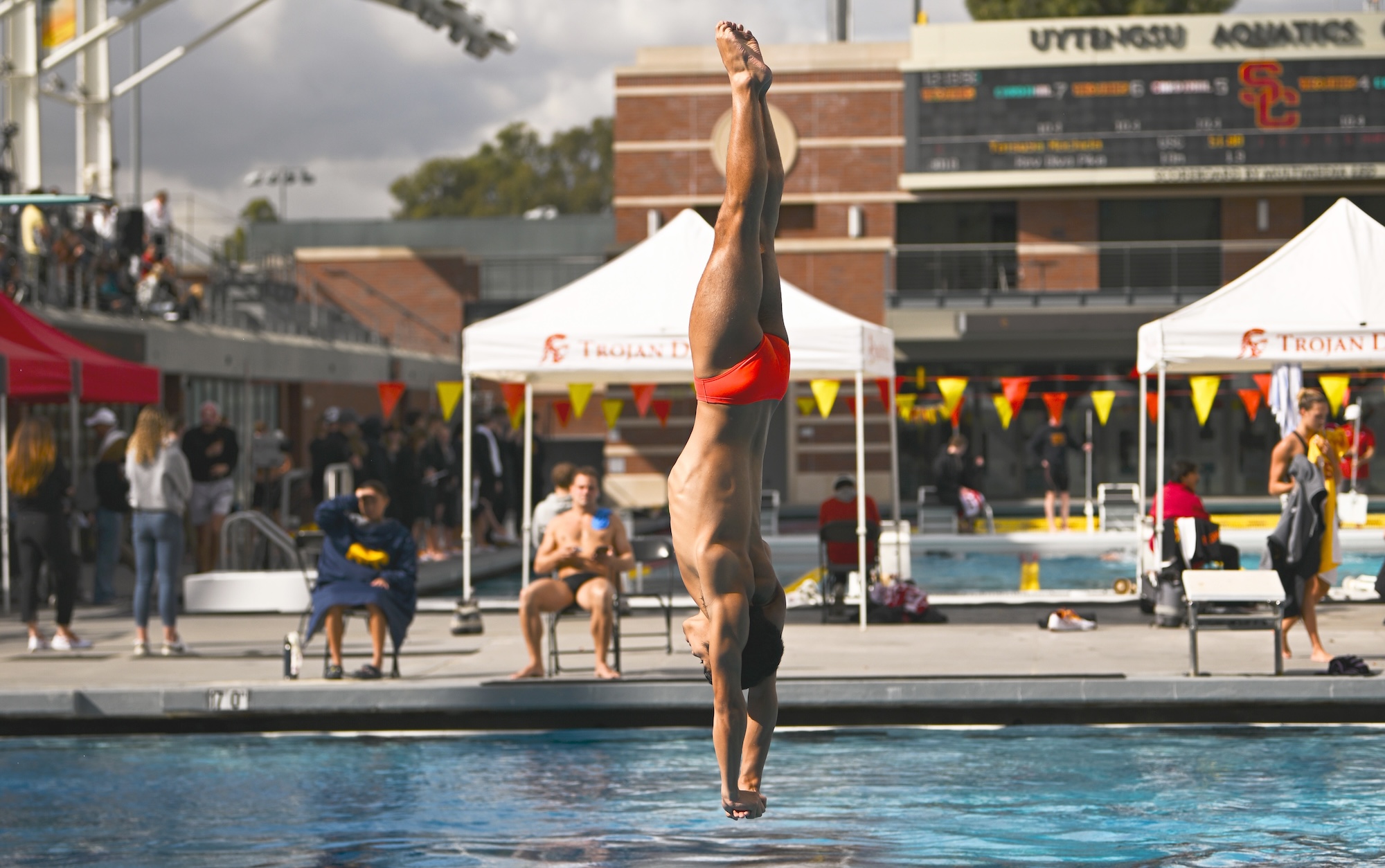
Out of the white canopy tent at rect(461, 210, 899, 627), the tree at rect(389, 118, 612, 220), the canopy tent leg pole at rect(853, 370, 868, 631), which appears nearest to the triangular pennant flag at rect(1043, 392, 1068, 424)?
the canopy tent leg pole at rect(853, 370, 868, 631)

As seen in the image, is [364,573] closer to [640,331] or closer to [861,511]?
[640,331]

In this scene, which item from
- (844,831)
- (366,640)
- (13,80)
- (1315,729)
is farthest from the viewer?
(13,80)

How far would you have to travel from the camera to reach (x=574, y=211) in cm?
8006

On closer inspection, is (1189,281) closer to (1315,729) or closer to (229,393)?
(229,393)

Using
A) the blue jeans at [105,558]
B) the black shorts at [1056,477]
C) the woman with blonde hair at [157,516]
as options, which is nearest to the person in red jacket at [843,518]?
the woman with blonde hair at [157,516]

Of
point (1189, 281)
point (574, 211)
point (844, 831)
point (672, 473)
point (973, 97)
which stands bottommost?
point (844, 831)

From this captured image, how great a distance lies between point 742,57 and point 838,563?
1007 cm

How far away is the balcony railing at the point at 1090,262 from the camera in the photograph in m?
32.9

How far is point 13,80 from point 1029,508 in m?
20.9

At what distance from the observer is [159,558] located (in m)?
12.1

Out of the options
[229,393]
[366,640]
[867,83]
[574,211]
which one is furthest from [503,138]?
[366,640]

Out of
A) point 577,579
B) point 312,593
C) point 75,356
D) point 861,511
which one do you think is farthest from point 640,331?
point 75,356

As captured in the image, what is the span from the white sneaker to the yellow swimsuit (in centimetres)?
243

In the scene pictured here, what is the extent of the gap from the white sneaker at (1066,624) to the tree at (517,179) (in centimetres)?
6850
